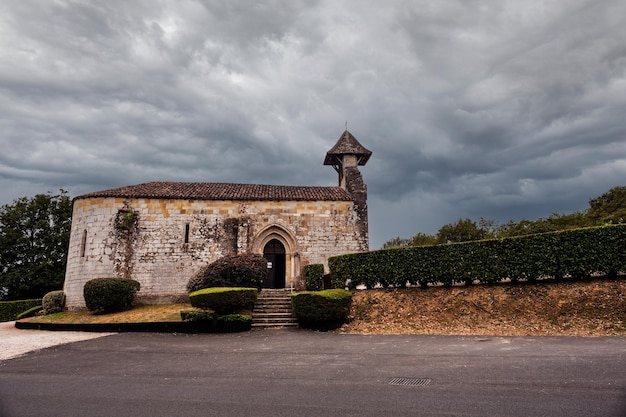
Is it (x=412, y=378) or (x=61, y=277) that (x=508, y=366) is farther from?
(x=61, y=277)

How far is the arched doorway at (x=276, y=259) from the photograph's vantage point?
79.0 ft

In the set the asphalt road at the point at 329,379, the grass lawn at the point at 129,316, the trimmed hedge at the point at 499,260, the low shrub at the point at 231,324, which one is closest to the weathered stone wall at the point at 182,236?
the grass lawn at the point at 129,316

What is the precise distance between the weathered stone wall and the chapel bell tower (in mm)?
195

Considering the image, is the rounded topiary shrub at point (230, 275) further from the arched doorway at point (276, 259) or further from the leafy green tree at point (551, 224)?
the leafy green tree at point (551, 224)

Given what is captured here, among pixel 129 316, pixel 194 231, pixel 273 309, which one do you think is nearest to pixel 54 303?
Answer: pixel 129 316

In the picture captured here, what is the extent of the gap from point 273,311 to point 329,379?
1072 centimetres

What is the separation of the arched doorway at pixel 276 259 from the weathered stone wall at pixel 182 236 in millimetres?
548

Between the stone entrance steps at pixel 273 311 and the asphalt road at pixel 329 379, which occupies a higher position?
the stone entrance steps at pixel 273 311

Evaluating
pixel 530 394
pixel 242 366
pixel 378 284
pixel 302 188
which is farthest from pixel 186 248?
pixel 530 394

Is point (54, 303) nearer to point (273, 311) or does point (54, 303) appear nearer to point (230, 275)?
point (230, 275)

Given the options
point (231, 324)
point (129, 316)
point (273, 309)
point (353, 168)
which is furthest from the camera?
point (353, 168)

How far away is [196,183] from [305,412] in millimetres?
22093

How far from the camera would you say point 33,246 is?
112 feet

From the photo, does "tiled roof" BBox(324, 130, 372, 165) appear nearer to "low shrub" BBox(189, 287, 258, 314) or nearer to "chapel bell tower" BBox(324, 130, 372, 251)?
"chapel bell tower" BBox(324, 130, 372, 251)
